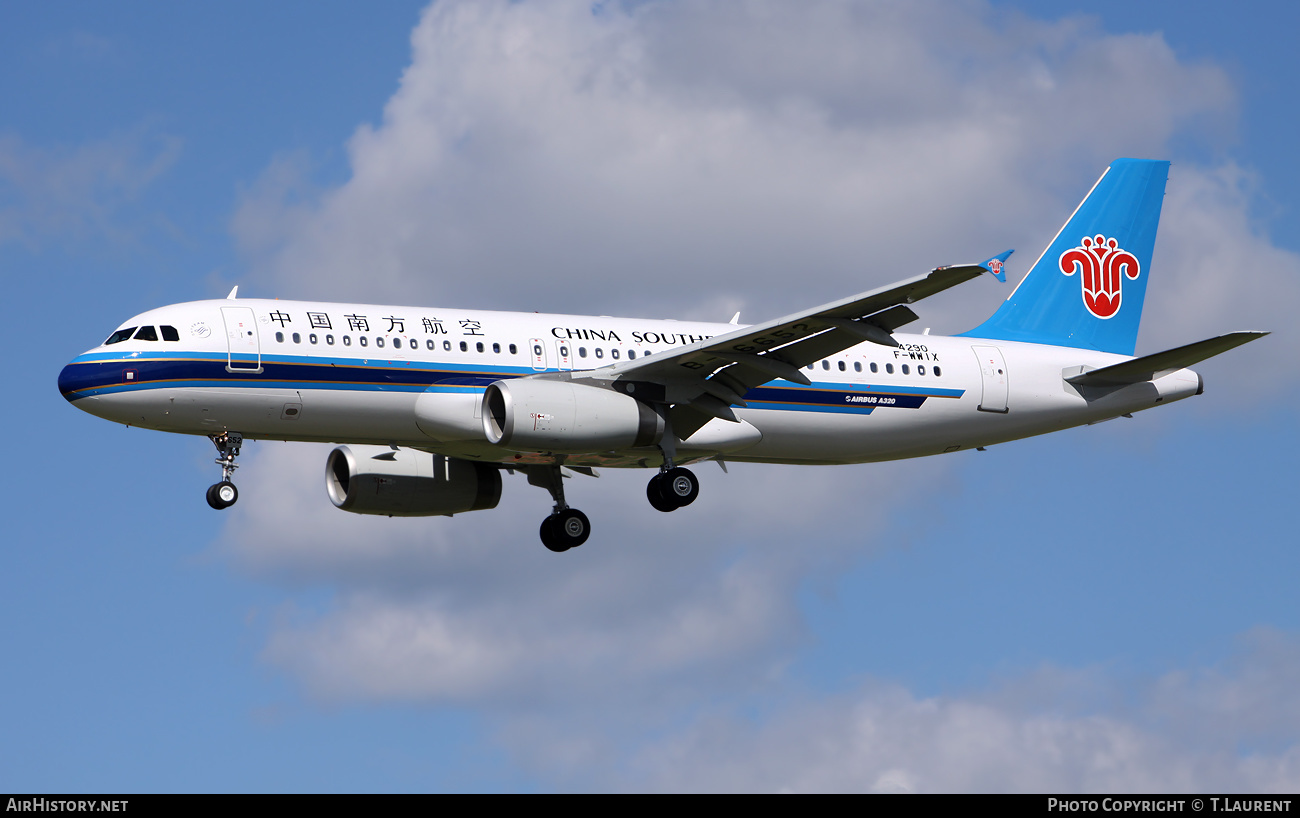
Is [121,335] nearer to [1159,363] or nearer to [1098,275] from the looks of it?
[1159,363]

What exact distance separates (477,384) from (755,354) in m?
6.35

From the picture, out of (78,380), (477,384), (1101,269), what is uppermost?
(1101,269)

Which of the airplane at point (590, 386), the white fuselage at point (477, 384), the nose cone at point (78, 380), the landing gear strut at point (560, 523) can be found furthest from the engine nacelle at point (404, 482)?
the nose cone at point (78, 380)

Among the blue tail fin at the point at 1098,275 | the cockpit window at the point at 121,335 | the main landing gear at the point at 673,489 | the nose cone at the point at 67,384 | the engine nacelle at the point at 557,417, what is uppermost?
the blue tail fin at the point at 1098,275

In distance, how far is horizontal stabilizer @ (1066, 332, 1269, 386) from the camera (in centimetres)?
3675

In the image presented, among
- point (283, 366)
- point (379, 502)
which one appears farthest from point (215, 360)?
point (379, 502)

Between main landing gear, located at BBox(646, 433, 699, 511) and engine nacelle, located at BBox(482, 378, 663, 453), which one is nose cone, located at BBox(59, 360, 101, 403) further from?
main landing gear, located at BBox(646, 433, 699, 511)

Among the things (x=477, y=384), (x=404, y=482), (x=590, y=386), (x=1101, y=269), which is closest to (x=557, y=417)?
(x=590, y=386)

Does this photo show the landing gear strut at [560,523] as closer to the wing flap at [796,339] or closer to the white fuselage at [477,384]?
the white fuselage at [477,384]

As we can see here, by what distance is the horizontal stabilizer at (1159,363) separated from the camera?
36750 mm

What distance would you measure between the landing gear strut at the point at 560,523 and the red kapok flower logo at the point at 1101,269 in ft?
51.1

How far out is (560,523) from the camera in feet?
141
